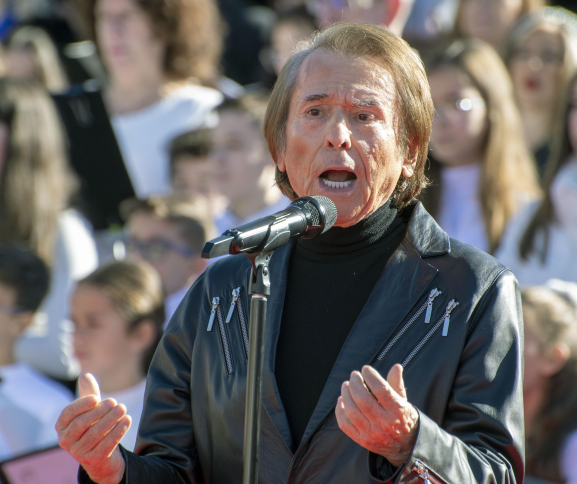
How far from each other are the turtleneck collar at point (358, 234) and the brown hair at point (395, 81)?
0.08 metres

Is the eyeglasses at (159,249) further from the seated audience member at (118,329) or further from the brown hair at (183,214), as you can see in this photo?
the seated audience member at (118,329)

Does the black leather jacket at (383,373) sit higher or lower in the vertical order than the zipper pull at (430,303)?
lower

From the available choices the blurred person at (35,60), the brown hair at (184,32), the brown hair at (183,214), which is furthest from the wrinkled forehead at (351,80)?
the blurred person at (35,60)

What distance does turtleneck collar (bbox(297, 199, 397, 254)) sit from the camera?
246 cm

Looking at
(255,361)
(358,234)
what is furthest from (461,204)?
(255,361)

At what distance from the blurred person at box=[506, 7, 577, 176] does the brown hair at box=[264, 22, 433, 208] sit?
2751mm

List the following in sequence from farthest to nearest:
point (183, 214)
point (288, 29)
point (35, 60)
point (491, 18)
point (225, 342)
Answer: point (35, 60) → point (288, 29) → point (491, 18) → point (183, 214) → point (225, 342)

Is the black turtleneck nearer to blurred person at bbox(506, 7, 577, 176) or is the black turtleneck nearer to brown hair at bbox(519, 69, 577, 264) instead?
brown hair at bbox(519, 69, 577, 264)

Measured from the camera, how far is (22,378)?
15.4 ft

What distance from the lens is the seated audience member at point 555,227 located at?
14.6 feet

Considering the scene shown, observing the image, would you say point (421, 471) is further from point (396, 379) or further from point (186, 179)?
point (186, 179)

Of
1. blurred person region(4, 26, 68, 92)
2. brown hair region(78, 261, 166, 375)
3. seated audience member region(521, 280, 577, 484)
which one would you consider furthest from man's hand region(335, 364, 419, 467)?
blurred person region(4, 26, 68, 92)

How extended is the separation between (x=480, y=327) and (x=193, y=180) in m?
3.79

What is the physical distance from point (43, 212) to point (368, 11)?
2414 millimetres
